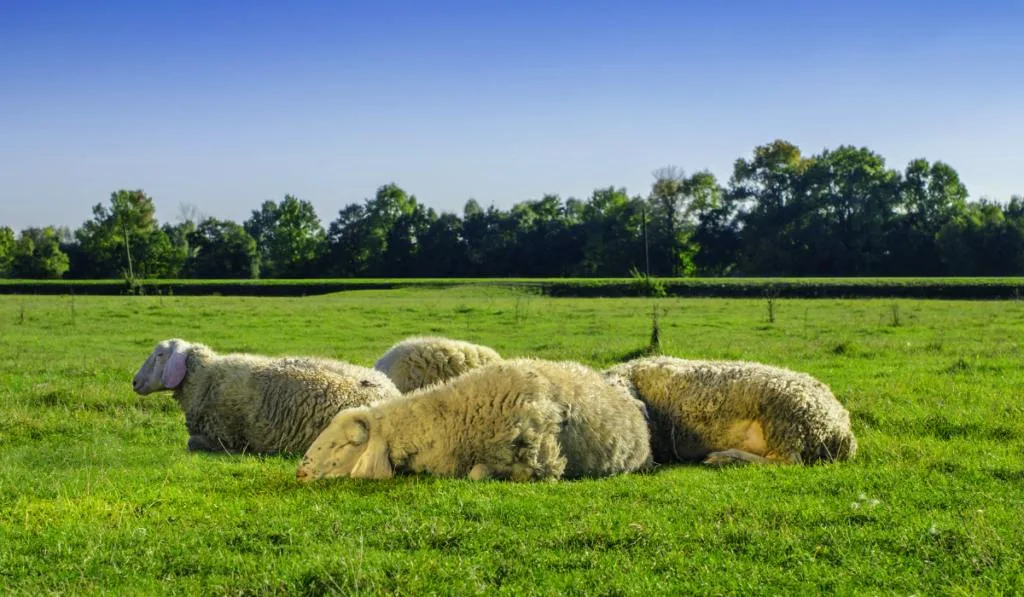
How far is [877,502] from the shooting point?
691 centimetres

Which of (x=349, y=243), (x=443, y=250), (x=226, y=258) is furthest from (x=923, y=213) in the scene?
(x=226, y=258)

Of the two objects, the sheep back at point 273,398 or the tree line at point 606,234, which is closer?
the sheep back at point 273,398

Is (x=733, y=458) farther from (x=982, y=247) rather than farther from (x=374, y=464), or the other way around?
(x=982, y=247)

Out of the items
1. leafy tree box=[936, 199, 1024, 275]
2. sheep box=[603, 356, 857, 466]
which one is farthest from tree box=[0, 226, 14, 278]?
sheep box=[603, 356, 857, 466]

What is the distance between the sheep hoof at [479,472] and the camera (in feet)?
25.8

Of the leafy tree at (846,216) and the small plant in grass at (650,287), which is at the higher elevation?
the leafy tree at (846,216)

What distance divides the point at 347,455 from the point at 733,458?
3.73 meters

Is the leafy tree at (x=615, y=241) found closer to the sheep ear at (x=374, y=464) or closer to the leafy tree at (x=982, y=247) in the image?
the leafy tree at (x=982, y=247)

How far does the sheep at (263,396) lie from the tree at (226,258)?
310ft

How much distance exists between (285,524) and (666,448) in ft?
15.2

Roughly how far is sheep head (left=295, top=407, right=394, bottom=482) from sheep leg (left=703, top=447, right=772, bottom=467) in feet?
10.5

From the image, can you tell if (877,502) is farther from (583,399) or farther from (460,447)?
(460,447)

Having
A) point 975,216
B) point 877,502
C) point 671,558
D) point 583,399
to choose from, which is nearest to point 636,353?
point 583,399

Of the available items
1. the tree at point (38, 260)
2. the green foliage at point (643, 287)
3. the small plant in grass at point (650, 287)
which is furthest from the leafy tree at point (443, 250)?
the small plant in grass at point (650, 287)
